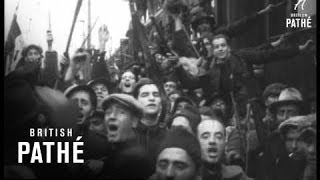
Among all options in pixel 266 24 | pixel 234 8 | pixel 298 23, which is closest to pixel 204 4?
pixel 234 8

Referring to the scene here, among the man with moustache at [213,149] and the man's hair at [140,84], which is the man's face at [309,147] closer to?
the man with moustache at [213,149]

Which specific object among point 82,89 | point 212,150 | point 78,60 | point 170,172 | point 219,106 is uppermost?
point 78,60

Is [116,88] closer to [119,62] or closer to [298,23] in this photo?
[119,62]

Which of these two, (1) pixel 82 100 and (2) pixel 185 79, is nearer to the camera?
(1) pixel 82 100

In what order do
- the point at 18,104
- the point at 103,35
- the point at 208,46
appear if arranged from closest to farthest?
the point at 18,104
the point at 103,35
the point at 208,46

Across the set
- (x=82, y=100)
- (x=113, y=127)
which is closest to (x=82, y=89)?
(x=82, y=100)

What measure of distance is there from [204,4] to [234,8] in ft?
0.60

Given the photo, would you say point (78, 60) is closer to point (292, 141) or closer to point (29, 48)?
point (29, 48)

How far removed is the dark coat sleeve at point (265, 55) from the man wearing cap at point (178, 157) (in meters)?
0.59

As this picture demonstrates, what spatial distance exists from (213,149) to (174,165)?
0.85ft

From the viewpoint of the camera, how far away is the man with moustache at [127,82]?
3.04 metres

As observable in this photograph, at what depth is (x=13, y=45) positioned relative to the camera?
2.97 meters

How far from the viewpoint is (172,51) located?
3.10 meters

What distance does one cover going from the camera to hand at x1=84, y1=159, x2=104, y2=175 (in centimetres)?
295
